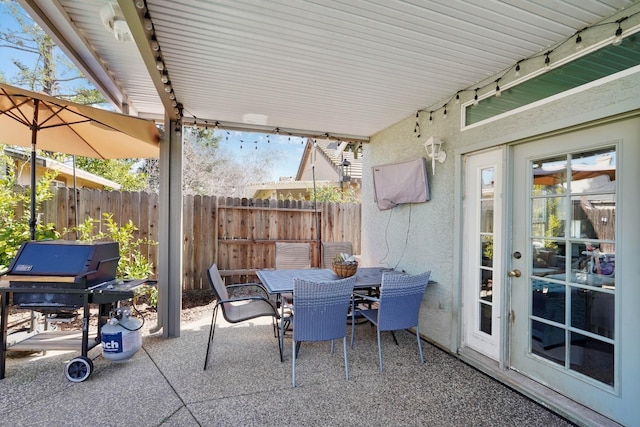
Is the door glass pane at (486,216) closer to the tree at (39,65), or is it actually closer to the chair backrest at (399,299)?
the chair backrest at (399,299)

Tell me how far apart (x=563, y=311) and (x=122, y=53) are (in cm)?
417

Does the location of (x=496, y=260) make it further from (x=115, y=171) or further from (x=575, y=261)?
(x=115, y=171)

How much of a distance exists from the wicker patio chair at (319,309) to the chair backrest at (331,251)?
201cm

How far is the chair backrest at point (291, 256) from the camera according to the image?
4.60 m

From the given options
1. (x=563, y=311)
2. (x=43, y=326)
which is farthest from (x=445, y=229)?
(x=43, y=326)

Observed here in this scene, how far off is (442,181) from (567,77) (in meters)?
1.43

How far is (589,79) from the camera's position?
85.0 inches

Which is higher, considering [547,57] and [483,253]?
[547,57]

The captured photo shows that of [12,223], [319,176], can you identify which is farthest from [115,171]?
[319,176]

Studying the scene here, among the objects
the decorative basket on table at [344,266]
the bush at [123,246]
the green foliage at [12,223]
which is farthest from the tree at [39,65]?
the decorative basket on table at [344,266]

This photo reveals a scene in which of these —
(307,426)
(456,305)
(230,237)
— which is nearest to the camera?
(307,426)

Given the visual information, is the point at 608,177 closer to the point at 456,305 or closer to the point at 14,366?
the point at 456,305

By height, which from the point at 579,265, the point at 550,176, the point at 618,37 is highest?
the point at 618,37

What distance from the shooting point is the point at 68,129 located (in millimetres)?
3438
